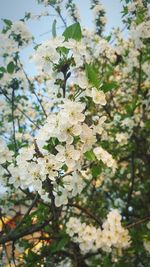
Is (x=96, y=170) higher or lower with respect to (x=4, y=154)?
lower

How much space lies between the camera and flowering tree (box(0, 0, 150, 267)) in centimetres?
190

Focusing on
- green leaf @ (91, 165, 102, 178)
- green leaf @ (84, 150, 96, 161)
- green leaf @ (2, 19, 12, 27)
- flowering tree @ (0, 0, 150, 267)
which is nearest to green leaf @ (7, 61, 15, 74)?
flowering tree @ (0, 0, 150, 267)

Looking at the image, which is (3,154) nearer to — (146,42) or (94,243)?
(94,243)

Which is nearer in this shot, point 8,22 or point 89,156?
point 89,156

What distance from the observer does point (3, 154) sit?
2.24 meters

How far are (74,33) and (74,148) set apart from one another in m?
0.68

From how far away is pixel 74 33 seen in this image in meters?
2.04

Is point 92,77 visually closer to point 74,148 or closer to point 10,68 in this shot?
point 74,148

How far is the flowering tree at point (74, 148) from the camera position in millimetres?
1900

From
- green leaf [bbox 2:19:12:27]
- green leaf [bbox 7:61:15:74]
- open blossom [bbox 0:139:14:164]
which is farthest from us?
green leaf [bbox 2:19:12:27]

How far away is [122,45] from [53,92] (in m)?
3.70

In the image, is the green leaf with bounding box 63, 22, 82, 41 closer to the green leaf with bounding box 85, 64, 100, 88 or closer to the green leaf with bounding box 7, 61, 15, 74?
the green leaf with bounding box 85, 64, 100, 88

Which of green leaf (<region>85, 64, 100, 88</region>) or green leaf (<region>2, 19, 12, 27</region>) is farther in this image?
green leaf (<region>2, 19, 12, 27</region>)

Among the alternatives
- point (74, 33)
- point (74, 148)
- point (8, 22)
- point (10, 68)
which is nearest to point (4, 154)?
point (74, 148)
